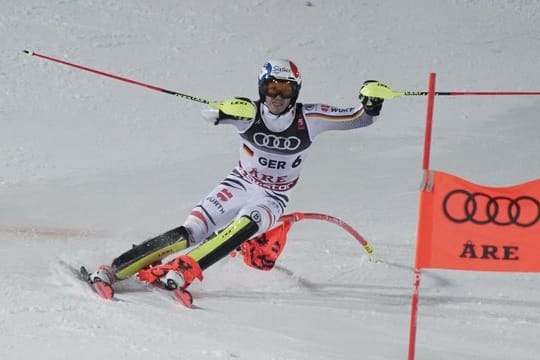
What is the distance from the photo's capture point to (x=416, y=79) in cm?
1428

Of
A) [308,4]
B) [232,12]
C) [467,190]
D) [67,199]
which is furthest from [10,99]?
[467,190]

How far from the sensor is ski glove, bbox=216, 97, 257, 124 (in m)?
6.47

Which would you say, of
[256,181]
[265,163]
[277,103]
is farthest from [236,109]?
[256,181]

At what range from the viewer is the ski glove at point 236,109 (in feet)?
21.2

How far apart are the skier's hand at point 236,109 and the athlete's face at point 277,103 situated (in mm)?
118

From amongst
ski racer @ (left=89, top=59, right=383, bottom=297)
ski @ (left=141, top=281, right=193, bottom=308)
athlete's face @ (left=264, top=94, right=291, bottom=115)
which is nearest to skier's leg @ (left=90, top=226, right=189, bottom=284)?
ski racer @ (left=89, top=59, right=383, bottom=297)

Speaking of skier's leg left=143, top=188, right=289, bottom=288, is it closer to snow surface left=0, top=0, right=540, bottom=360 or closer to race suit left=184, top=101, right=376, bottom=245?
race suit left=184, top=101, right=376, bottom=245

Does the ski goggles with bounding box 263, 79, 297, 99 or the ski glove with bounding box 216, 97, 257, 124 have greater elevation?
the ski goggles with bounding box 263, 79, 297, 99

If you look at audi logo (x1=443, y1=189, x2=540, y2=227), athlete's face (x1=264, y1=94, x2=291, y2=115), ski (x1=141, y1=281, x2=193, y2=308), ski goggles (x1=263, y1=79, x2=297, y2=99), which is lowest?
ski (x1=141, y1=281, x2=193, y2=308)

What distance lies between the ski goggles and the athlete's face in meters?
0.02

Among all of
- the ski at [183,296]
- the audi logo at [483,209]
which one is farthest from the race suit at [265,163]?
the audi logo at [483,209]

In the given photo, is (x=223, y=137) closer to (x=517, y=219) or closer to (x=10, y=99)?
(x=10, y=99)

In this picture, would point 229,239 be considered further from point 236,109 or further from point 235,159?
point 235,159

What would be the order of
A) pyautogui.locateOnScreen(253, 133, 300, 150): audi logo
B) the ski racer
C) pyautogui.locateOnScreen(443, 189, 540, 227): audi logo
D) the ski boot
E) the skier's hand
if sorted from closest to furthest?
pyautogui.locateOnScreen(443, 189, 540, 227): audi logo → the ski boot → the ski racer → the skier's hand → pyautogui.locateOnScreen(253, 133, 300, 150): audi logo
